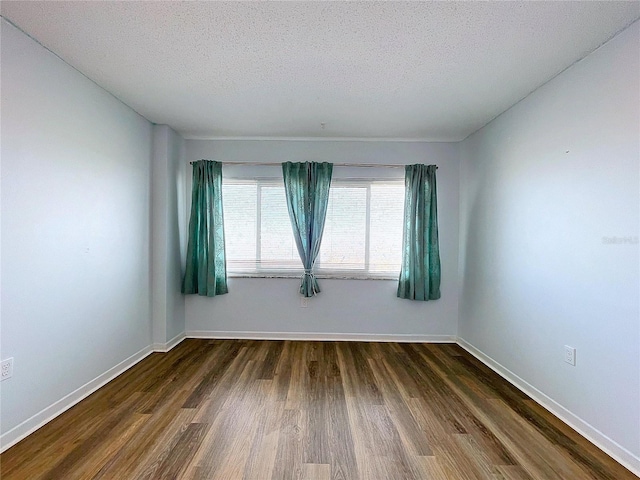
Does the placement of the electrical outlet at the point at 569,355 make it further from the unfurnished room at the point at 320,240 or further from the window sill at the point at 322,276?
the window sill at the point at 322,276

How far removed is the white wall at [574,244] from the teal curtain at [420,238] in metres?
0.66

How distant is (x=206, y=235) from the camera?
387 centimetres

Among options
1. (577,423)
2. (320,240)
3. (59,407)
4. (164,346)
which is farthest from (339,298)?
(59,407)

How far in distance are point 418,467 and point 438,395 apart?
36.7 inches

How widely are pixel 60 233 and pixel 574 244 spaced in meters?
3.47

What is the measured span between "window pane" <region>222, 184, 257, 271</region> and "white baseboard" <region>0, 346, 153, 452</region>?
1.52 m

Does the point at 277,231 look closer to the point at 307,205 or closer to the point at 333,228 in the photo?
the point at 307,205

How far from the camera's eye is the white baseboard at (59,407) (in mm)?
1894

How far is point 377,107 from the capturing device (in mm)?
2961

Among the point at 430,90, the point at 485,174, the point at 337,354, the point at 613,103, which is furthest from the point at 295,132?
the point at 613,103

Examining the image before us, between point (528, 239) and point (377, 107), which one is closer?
point (528, 239)

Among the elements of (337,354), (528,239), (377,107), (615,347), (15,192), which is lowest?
(337,354)

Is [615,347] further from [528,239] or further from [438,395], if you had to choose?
[438,395]

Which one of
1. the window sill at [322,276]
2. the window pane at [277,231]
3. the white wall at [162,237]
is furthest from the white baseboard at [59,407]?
the window pane at [277,231]
